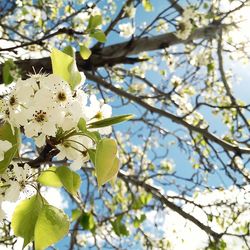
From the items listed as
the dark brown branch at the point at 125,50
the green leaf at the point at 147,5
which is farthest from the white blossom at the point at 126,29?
the dark brown branch at the point at 125,50

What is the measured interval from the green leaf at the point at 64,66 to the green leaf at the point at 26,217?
305 mm

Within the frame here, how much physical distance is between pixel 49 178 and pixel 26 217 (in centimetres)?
15

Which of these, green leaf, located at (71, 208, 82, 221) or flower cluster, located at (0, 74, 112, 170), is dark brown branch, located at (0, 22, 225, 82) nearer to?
green leaf, located at (71, 208, 82, 221)

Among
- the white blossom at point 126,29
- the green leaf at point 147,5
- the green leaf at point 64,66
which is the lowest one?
the green leaf at point 64,66

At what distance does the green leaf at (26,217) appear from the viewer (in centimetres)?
95

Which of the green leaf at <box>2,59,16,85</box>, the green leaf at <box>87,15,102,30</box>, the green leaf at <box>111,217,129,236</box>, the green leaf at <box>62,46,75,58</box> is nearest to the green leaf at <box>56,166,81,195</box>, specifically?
the green leaf at <box>62,46,75,58</box>

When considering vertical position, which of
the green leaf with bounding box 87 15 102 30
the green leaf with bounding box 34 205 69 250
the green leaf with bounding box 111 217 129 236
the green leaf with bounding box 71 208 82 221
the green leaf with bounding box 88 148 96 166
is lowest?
the green leaf with bounding box 34 205 69 250

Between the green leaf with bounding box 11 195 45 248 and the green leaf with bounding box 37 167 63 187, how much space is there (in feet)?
0.23

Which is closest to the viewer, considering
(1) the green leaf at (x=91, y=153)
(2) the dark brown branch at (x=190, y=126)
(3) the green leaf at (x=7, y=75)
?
(1) the green leaf at (x=91, y=153)

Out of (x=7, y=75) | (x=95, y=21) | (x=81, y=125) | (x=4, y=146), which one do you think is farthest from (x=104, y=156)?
(x=95, y=21)

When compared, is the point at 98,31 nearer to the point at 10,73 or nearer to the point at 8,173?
the point at 10,73

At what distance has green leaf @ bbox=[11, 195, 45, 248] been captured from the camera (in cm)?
95

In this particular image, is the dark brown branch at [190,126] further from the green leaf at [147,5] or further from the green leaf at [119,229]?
the green leaf at [147,5]

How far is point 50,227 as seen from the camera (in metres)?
0.93
